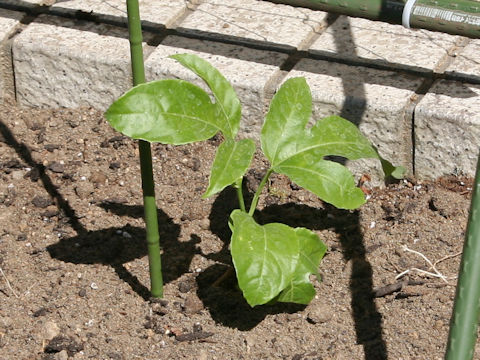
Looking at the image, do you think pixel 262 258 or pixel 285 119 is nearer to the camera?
pixel 262 258

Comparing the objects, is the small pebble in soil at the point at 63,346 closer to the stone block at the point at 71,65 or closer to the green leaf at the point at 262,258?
the green leaf at the point at 262,258

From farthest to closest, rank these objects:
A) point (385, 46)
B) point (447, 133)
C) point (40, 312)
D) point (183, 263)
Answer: point (385, 46)
point (447, 133)
point (183, 263)
point (40, 312)

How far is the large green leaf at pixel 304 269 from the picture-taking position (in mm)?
2436

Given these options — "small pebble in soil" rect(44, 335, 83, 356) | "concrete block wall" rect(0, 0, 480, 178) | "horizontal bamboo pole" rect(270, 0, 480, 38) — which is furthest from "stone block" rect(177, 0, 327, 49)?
"small pebble in soil" rect(44, 335, 83, 356)

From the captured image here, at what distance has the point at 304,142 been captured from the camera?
2406mm

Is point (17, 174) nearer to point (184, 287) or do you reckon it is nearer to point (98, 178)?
point (98, 178)

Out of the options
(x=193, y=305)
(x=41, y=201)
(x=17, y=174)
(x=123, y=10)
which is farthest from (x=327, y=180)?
(x=123, y=10)

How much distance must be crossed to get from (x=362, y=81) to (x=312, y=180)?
0.77 meters

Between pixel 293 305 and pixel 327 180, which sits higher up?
pixel 327 180

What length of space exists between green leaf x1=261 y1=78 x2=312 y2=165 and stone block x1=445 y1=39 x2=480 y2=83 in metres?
0.76

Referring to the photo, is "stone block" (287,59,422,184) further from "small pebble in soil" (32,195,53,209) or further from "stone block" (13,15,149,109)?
"small pebble in soil" (32,195,53,209)

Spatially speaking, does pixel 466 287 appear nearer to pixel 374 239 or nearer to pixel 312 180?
pixel 312 180

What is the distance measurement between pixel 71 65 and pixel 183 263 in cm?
86

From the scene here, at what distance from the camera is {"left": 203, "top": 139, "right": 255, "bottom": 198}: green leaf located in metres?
2.14
